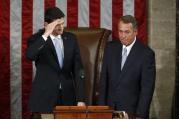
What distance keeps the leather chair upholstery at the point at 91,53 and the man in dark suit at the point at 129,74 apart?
969 mm

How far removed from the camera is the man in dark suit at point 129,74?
450cm

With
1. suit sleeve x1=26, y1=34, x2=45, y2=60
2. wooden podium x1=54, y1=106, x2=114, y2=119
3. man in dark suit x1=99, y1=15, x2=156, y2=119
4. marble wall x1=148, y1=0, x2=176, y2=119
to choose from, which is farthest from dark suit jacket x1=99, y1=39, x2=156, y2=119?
marble wall x1=148, y1=0, x2=176, y2=119

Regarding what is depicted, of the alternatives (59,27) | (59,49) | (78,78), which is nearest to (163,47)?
(78,78)

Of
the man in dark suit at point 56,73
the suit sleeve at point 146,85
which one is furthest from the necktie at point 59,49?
the suit sleeve at point 146,85

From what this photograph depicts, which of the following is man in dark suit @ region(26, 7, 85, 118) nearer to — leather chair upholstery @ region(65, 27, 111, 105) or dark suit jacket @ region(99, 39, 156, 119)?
dark suit jacket @ region(99, 39, 156, 119)

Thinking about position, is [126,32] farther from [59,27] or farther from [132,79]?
[59,27]

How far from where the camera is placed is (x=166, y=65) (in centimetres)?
602

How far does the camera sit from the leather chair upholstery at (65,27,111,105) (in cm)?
559

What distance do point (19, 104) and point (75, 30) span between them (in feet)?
3.92

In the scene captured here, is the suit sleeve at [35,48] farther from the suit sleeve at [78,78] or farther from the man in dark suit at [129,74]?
the man in dark suit at [129,74]

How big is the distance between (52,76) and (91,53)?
91cm

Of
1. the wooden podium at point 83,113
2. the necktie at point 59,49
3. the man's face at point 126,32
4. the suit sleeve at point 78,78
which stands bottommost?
the wooden podium at point 83,113

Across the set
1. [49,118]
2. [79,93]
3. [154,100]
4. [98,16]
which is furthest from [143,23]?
[49,118]

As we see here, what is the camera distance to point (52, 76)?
4.82 metres
